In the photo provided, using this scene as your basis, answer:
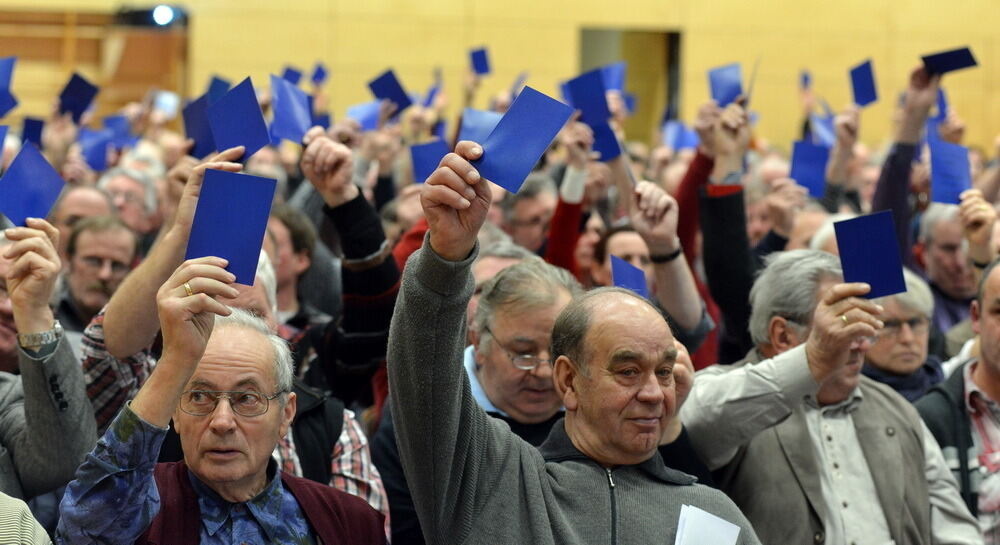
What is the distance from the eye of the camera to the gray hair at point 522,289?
296 centimetres

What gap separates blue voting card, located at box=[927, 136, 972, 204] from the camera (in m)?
4.01

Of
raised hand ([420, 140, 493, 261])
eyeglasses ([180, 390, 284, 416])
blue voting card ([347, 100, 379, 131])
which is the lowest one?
eyeglasses ([180, 390, 284, 416])

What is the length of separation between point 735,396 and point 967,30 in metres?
10.9

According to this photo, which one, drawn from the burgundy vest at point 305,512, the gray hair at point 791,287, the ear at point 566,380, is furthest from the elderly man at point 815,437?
the burgundy vest at point 305,512

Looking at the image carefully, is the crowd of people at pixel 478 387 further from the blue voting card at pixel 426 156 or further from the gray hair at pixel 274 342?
the blue voting card at pixel 426 156

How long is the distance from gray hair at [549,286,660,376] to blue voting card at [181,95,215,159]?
152 centimetres

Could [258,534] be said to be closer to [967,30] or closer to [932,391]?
[932,391]

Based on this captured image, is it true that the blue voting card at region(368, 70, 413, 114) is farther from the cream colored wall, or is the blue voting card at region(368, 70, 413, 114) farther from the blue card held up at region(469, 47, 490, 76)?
the cream colored wall

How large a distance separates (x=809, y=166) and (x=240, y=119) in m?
2.86

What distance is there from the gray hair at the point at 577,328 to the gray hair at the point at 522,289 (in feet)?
1.25

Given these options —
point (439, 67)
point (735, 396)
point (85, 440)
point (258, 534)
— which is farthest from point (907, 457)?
point (439, 67)

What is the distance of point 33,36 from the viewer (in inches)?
483

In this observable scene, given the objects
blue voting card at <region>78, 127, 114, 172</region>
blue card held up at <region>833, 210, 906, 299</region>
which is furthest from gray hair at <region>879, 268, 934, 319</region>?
blue voting card at <region>78, 127, 114, 172</region>

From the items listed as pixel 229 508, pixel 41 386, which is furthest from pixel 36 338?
pixel 229 508
